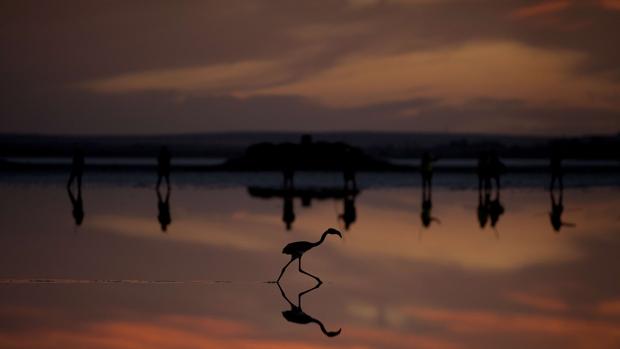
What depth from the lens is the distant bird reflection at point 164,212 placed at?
2553 centimetres

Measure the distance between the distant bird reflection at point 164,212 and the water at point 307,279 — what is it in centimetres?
32

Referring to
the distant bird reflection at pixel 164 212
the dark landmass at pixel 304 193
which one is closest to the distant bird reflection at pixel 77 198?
the distant bird reflection at pixel 164 212

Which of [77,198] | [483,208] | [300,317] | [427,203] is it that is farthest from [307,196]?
[300,317]

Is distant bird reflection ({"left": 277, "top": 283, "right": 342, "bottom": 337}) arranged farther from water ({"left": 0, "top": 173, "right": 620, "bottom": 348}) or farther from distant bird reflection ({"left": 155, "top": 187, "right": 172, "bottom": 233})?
distant bird reflection ({"left": 155, "top": 187, "right": 172, "bottom": 233})

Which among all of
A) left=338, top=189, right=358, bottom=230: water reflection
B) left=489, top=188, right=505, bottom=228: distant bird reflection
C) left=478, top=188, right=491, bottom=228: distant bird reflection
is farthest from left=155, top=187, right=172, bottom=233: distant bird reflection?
left=489, top=188, right=505, bottom=228: distant bird reflection

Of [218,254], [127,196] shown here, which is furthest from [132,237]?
[127,196]

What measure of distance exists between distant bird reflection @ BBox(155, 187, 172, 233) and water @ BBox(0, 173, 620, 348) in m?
0.32

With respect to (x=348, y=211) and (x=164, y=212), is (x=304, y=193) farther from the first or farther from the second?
(x=164, y=212)

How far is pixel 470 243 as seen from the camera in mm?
21844

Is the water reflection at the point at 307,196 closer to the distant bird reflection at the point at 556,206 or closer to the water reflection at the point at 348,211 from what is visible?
the water reflection at the point at 348,211

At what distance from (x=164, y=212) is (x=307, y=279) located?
13.1 metres

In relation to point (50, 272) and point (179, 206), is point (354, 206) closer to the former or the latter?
Result: point (179, 206)

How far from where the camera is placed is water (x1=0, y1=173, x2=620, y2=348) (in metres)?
12.5

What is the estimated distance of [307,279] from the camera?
16906mm
